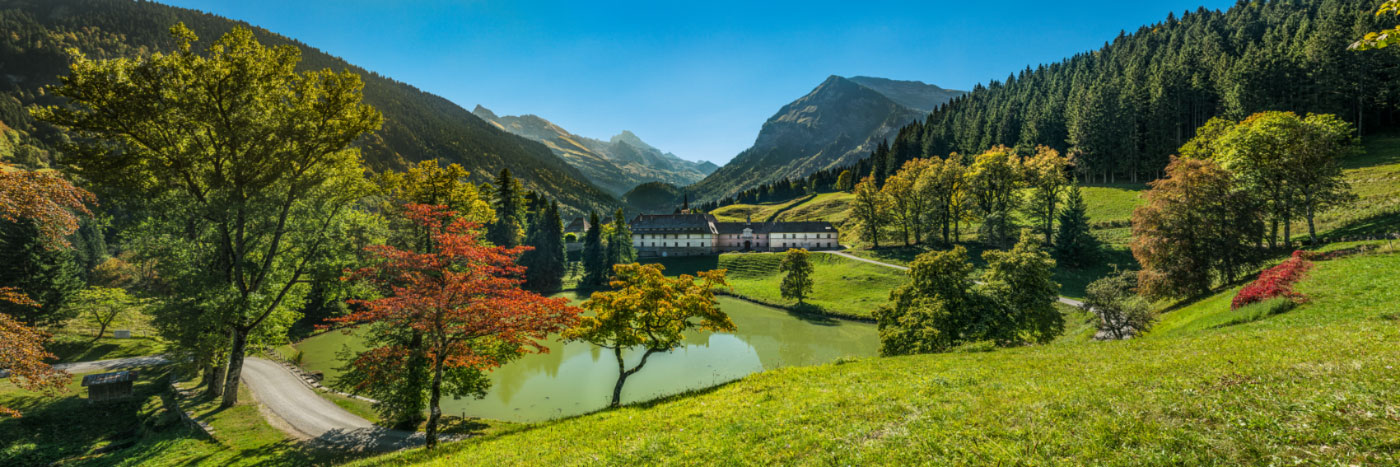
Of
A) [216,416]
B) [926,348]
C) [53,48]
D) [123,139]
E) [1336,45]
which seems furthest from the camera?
[53,48]

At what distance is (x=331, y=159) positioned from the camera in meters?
18.5

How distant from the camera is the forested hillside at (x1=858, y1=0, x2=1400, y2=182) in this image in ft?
184

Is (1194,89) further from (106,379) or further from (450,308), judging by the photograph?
(106,379)

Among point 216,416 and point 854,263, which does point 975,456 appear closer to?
point 216,416

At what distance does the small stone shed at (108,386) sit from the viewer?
2111 centimetres

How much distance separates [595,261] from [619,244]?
5.02 m

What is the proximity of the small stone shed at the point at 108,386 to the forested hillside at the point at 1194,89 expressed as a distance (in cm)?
8975

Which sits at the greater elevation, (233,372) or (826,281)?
(233,372)

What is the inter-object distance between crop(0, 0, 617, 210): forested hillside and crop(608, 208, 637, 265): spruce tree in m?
104

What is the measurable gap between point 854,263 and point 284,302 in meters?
55.6

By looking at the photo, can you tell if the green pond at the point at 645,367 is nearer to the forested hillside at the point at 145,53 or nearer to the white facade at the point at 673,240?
the white facade at the point at 673,240

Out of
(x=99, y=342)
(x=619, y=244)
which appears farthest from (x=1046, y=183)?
(x=99, y=342)

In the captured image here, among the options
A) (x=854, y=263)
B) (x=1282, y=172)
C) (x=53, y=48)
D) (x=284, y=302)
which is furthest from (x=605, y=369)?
(x=53, y=48)

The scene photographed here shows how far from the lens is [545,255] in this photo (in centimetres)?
6303
